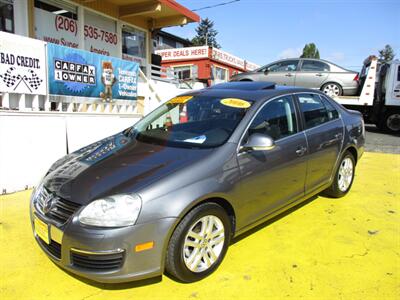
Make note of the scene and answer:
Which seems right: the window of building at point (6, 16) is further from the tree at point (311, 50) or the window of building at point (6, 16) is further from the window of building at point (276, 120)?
the tree at point (311, 50)

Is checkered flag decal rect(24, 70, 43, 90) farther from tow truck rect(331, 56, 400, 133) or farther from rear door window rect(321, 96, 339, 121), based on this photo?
tow truck rect(331, 56, 400, 133)

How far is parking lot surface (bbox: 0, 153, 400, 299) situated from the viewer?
262cm

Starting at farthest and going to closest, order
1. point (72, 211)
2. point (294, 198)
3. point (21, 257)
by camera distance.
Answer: point (294, 198)
point (21, 257)
point (72, 211)

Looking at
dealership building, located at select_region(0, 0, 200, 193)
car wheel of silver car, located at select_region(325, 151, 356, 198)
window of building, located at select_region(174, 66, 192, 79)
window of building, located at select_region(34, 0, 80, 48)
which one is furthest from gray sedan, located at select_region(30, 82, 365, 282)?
window of building, located at select_region(174, 66, 192, 79)

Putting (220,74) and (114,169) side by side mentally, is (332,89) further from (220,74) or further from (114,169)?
(220,74)

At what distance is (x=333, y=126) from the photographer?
4.40m

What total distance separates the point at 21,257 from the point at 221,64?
2283cm

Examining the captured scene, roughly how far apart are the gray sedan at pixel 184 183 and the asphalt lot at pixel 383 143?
5870 mm

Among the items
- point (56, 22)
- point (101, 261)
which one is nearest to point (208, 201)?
point (101, 261)

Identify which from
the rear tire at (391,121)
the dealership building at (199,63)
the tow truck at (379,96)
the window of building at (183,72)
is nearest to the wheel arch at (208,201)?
the tow truck at (379,96)

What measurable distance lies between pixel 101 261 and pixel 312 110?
9.81 ft

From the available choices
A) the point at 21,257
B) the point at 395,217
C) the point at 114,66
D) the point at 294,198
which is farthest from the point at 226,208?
the point at 114,66

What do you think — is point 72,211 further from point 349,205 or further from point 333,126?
point 349,205

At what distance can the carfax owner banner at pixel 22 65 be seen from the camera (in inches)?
196
